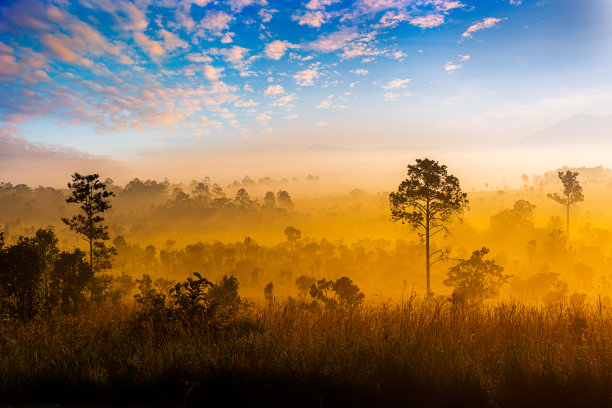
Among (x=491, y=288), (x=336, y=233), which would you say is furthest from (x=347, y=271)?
(x=336, y=233)

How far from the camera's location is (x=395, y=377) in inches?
190

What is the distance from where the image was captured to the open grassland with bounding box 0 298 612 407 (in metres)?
4.60

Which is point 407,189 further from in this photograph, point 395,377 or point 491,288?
point 395,377

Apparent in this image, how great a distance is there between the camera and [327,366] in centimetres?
479

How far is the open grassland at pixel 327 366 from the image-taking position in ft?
15.1

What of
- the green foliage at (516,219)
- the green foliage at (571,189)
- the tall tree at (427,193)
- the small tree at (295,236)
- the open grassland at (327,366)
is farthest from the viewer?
the green foliage at (516,219)

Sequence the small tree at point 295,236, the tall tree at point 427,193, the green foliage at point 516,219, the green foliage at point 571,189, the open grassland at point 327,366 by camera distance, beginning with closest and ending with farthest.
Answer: the open grassland at point 327,366
the tall tree at point 427,193
the green foliage at point 571,189
the small tree at point 295,236
the green foliage at point 516,219

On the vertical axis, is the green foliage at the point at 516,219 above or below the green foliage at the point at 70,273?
below

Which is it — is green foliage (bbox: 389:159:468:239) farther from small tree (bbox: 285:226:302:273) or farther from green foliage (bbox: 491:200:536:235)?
green foliage (bbox: 491:200:536:235)

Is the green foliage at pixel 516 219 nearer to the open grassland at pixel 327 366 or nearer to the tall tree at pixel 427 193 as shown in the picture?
the tall tree at pixel 427 193

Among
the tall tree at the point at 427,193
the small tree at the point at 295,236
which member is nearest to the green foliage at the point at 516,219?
the small tree at the point at 295,236

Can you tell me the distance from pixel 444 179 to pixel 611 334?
31232 mm

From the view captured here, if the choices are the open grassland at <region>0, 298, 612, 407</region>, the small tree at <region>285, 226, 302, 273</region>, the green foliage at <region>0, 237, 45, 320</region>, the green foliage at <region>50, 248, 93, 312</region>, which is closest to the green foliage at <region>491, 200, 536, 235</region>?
the small tree at <region>285, 226, 302, 273</region>

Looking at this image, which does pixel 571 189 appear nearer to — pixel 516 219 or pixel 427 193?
pixel 516 219
